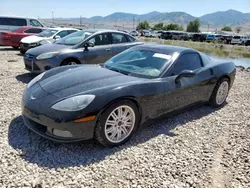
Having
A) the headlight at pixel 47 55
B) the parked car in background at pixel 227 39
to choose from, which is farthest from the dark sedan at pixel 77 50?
the parked car in background at pixel 227 39

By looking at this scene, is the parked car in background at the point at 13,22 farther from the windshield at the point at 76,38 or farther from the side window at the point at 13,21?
the windshield at the point at 76,38

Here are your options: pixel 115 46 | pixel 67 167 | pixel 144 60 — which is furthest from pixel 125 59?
pixel 115 46

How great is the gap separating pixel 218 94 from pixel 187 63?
1.14 metres

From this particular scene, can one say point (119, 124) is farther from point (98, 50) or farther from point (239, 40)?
point (239, 40)

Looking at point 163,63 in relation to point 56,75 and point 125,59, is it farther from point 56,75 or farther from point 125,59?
point 56,75

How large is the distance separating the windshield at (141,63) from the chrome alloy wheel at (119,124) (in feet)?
2.39

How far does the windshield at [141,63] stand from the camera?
381 centimetres

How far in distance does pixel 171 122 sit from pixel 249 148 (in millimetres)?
1228

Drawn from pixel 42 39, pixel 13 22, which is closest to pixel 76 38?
pixel 42 39

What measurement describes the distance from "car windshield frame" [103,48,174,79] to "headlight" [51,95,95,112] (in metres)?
1.02

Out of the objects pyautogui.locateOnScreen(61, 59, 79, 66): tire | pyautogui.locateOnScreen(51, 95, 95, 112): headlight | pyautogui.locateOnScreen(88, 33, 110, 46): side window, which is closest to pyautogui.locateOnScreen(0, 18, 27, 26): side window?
pyautogui.locateOnScreen(88, 33, 110, 46): side window

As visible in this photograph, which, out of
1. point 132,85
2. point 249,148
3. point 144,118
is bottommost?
point 249,148

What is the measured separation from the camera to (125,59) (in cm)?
431

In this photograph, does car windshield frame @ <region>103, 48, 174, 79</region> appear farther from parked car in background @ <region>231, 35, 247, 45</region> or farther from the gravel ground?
parked car in background @ <region>231, 35, 247, 45</region>
